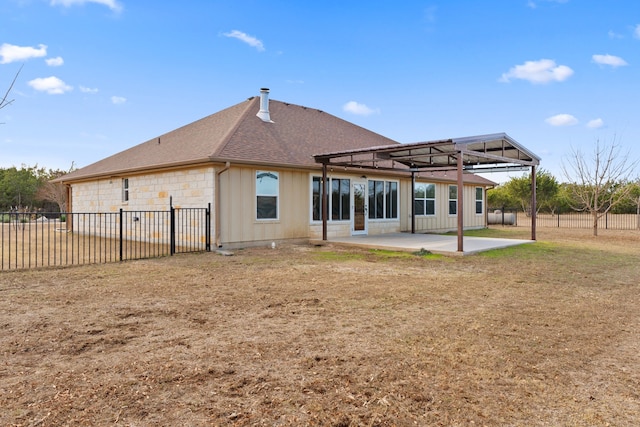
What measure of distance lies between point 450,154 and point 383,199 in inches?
206

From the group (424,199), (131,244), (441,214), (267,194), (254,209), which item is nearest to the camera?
(254,209)

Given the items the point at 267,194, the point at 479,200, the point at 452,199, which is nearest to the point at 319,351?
the point at 267,194

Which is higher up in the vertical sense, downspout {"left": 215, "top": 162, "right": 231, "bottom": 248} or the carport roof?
the carport roof

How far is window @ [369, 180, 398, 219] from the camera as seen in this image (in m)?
16.3

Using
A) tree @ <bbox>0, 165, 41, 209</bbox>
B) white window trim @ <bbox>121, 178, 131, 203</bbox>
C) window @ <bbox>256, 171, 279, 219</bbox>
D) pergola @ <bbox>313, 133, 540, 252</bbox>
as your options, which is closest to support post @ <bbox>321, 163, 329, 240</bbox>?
pergola @ <bbox>313, 133, 540, 252</bbox>

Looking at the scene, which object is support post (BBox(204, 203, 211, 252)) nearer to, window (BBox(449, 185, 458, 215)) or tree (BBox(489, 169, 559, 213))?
window (BBox(449, 185, 458, 215))

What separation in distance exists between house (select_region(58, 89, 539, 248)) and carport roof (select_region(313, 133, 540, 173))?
0.05 meters

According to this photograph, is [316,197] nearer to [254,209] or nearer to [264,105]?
[254,209]

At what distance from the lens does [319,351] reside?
3816 mm

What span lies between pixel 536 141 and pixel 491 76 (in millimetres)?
10935

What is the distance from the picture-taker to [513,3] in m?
13.6

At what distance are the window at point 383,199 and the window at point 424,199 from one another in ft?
4.20

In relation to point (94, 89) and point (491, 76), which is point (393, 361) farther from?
point (94, 89)

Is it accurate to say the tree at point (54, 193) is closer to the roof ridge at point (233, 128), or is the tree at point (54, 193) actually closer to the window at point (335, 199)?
the roof ridge at point (233, 128)
